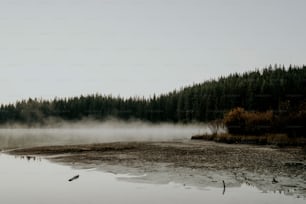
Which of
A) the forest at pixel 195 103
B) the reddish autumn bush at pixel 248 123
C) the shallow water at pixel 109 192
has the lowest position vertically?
the shallow water at pixel 109 192

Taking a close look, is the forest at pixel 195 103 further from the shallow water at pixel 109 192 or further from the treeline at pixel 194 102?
the shallow water at pixel 109 192

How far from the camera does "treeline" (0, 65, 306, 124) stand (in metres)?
114

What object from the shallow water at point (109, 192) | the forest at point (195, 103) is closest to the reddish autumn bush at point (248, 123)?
the forest at point (195, 103)

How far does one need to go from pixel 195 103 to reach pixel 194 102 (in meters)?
2.41

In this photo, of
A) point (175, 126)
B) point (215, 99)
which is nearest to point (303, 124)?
point (215, 99)

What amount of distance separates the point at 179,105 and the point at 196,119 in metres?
13.2

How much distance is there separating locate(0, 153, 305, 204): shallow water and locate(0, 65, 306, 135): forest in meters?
39.1

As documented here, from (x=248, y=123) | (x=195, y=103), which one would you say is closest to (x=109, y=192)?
(x=248, y=123)

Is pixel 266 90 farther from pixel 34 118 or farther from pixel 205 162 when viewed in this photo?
pixel 34 118

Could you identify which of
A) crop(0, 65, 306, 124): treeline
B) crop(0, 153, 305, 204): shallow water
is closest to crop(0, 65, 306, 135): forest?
crop(0, 65, 306, 124): treeline

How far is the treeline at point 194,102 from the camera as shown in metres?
114

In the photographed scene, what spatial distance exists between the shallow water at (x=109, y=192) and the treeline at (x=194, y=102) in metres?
41.3

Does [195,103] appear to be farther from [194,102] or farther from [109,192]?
[109,192]

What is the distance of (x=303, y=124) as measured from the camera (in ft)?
153
